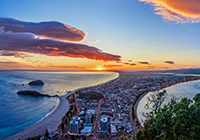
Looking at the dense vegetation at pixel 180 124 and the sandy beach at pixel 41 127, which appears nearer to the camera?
the dense vegetation at pixel 180 124

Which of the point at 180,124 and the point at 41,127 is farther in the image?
the point at 41,127

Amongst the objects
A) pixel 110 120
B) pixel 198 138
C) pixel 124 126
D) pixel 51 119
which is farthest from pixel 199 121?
pixel 51 119

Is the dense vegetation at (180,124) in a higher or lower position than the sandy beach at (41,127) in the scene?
higher

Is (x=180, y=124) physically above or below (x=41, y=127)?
above

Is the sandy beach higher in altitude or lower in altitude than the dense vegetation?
lower

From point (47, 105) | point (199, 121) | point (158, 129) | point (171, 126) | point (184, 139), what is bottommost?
point (47, 105)

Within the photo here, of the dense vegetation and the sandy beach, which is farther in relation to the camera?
the sandy beach

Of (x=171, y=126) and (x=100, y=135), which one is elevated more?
(x=171, y=126)

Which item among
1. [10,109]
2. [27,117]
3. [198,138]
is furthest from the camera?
[10,109]

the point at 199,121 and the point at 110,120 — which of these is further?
the point at 110,120

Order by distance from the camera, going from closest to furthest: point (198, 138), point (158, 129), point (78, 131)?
point (198, 138)
point (158, 129)
point (78, 131)

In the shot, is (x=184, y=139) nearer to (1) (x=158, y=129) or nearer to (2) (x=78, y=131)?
(1) (x=158, y=129)
